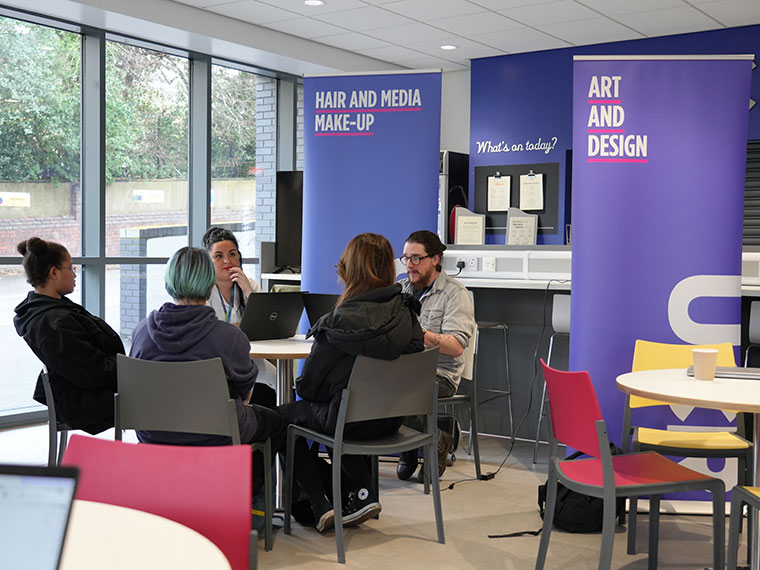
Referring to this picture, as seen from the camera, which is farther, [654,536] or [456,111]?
[456,111]

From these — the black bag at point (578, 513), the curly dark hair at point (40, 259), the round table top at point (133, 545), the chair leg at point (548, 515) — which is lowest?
the black bag at point (578, 513)

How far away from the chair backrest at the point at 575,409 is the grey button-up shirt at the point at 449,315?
135 centimetres

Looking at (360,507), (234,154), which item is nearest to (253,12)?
(234,154)

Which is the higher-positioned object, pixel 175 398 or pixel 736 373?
pixel 736 373

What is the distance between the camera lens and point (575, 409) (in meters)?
2.72

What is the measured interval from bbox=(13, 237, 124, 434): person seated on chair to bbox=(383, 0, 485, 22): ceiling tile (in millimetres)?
3925

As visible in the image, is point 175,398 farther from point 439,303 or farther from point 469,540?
point 439,303

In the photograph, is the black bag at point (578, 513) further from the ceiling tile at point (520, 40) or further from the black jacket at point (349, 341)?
the ceiling tile at point (520, 40)

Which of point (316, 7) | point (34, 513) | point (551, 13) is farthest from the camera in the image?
point (551, 13)

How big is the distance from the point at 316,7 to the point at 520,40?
6.69ft

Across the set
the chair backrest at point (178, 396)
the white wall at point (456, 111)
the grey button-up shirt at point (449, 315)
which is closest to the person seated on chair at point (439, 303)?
the grey button-up shirt at point (449, 315)

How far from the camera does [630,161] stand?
3.91 m

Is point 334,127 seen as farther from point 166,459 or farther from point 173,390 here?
point 166,459

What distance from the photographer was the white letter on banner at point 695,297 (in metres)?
3.84
